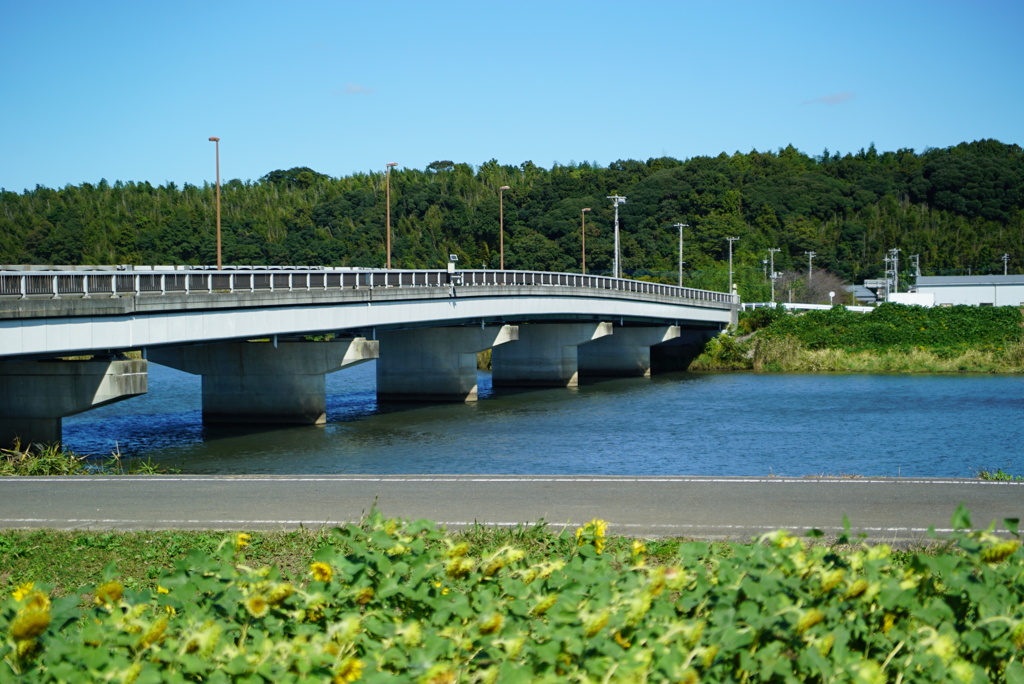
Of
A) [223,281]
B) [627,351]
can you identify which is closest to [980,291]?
[627,351]

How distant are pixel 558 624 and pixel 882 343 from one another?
6092cm

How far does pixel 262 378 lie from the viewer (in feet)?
122

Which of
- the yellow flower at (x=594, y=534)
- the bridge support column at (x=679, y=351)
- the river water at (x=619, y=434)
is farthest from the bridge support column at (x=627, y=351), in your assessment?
the yellow flower at (x=594, y=534)

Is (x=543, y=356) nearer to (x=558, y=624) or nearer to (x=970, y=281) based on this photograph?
(x=558, y=624)

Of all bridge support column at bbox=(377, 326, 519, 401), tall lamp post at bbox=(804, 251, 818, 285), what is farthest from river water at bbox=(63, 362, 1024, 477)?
tall lamp post at bbox=(804, 251, 818, 285)

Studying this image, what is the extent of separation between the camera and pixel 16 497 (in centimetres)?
1648

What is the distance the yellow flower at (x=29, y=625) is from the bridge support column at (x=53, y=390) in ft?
72.9

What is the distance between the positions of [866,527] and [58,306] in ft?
60.9

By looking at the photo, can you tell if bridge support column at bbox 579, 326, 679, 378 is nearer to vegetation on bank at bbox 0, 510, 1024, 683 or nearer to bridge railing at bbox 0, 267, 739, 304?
bridge railing at bbox 0, 267, 739, 304

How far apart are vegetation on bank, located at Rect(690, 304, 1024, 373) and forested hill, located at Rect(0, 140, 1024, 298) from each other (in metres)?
28.6

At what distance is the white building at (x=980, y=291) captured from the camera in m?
95.9

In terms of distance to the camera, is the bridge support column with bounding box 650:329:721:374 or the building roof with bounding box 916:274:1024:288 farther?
the building roof with bounding box 916:274:1024:288

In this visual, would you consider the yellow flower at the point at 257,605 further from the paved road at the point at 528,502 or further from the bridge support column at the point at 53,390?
the bridge support column at the point at 53,390

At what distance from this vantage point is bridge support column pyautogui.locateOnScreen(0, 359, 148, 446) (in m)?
26.2
